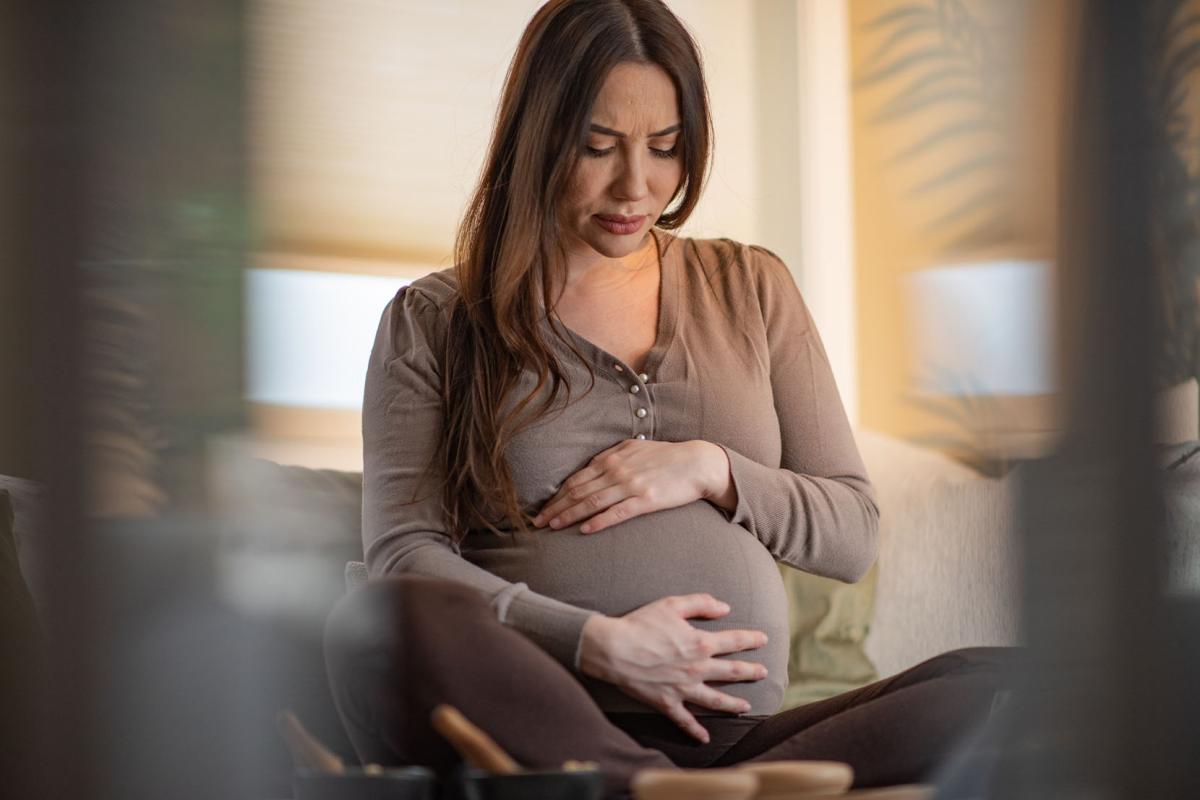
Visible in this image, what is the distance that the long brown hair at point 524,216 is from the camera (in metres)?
1.15

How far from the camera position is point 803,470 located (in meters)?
1.30

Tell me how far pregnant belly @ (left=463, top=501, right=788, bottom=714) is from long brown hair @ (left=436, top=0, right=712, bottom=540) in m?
0.04

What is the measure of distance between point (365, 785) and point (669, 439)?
864mm

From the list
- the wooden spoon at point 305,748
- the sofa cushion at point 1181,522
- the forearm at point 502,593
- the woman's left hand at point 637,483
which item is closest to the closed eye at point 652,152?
the woman's left hand at point 637,483

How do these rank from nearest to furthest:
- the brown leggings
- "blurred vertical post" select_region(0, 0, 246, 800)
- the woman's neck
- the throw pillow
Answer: "blurred vertical post" select_region(0, 0, 246, 800)
the brown leggings
the woman's neck
the throw pillow

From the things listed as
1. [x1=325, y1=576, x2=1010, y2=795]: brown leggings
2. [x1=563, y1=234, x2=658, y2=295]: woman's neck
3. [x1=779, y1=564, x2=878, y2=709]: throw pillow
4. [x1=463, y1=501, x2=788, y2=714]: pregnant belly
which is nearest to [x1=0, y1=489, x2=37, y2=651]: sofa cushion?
[x1=325, y1=576, x2=1010, y2=795]: brown leggings

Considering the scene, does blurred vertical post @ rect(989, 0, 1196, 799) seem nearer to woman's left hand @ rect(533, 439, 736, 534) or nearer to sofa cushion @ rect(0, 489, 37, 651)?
sofa cushion @ rect(0, 489, 37, 651)

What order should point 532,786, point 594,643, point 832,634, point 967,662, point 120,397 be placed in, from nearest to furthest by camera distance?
point 120,397 < point 532,786 < point 967,662 < point 594,643 < point 832,634

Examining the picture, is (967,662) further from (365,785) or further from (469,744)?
(365,785)

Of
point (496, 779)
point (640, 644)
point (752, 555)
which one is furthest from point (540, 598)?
point (496, 779)

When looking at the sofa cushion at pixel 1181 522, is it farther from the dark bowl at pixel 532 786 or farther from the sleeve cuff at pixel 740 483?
the sleeve cuff at pixel 740 483

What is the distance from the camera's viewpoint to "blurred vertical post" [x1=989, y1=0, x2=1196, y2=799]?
1.11 feet

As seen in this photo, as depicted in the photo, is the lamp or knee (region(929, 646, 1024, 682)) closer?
the lamp

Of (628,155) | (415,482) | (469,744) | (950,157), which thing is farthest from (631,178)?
(950,157)
